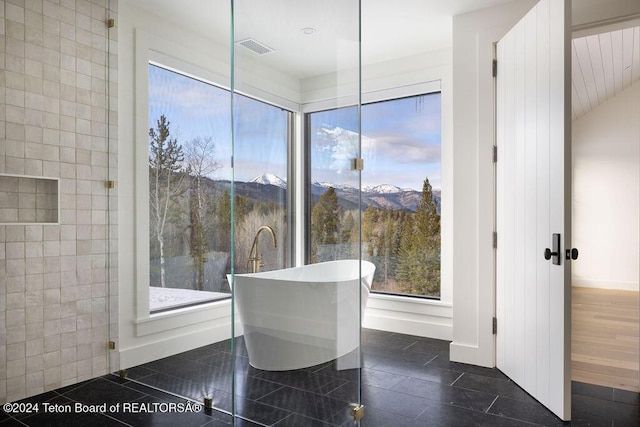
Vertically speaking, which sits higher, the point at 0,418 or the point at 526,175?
the point at 526,175

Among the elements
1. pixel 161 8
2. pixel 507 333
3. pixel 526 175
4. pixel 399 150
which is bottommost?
pixel 507 333

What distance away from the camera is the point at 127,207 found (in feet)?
9.30

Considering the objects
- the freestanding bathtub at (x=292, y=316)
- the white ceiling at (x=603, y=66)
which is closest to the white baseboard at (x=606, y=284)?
the white ceiling at (x=603, y=66)

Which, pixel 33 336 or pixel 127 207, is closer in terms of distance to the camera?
pixel 33 336

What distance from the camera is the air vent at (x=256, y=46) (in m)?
2.02

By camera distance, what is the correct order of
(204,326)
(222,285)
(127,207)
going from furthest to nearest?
(127,207) < (204,326) < (222,285)

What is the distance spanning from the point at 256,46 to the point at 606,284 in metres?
6.68

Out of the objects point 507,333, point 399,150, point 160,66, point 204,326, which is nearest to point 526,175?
point 507,333

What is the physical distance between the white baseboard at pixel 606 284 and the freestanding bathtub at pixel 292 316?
577cm

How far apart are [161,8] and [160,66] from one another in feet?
1.11

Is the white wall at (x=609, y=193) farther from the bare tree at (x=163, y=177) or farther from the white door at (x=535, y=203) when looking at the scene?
the bare tree at (x=163, y=177)

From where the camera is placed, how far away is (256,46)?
6.64 ft

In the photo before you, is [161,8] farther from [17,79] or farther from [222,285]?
[222,285]

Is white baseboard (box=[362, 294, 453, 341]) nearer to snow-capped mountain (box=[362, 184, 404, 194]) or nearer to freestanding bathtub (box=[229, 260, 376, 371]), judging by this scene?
snow-capped mountain (box=[362, 184, 404, 194])
